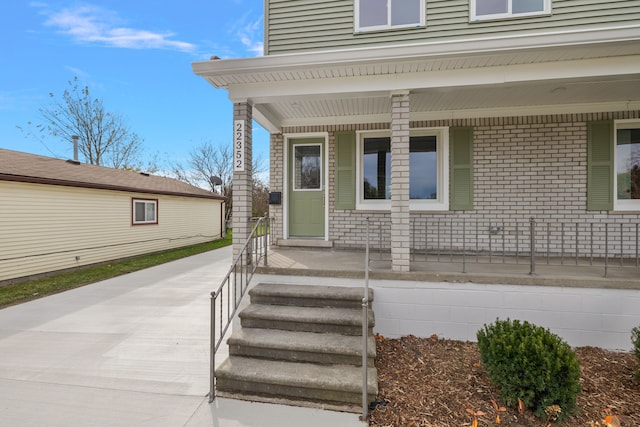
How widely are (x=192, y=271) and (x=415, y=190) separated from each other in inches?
251

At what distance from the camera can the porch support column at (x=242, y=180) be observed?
4.45m

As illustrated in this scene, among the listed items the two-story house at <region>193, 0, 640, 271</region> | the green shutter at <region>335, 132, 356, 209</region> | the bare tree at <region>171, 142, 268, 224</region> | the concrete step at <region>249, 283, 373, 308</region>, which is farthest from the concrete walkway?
the bare tree at <region>171, 142, 268, 224</region>

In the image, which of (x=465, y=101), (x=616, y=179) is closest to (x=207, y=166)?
(x=465, y=101)

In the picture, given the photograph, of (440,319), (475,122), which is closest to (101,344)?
(440,319)

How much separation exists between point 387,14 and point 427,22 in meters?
0.67

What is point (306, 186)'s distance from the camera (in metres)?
6.43

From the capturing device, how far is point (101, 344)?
3916mm

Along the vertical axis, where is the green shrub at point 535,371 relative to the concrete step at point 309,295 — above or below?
below

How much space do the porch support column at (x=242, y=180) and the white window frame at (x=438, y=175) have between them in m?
2.42

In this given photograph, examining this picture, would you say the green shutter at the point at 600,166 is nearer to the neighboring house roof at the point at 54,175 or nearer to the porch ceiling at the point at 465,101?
the porch ceiling at the point at 465,101

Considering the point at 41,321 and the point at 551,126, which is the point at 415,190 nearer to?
the point at 551,126

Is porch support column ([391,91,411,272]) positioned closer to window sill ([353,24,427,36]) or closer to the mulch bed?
the mulch bed

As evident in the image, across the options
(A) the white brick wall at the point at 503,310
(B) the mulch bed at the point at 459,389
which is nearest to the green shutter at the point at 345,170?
(A) the white brick wall at the point at 503,310

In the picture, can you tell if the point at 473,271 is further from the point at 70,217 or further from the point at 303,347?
the point at 70,217
